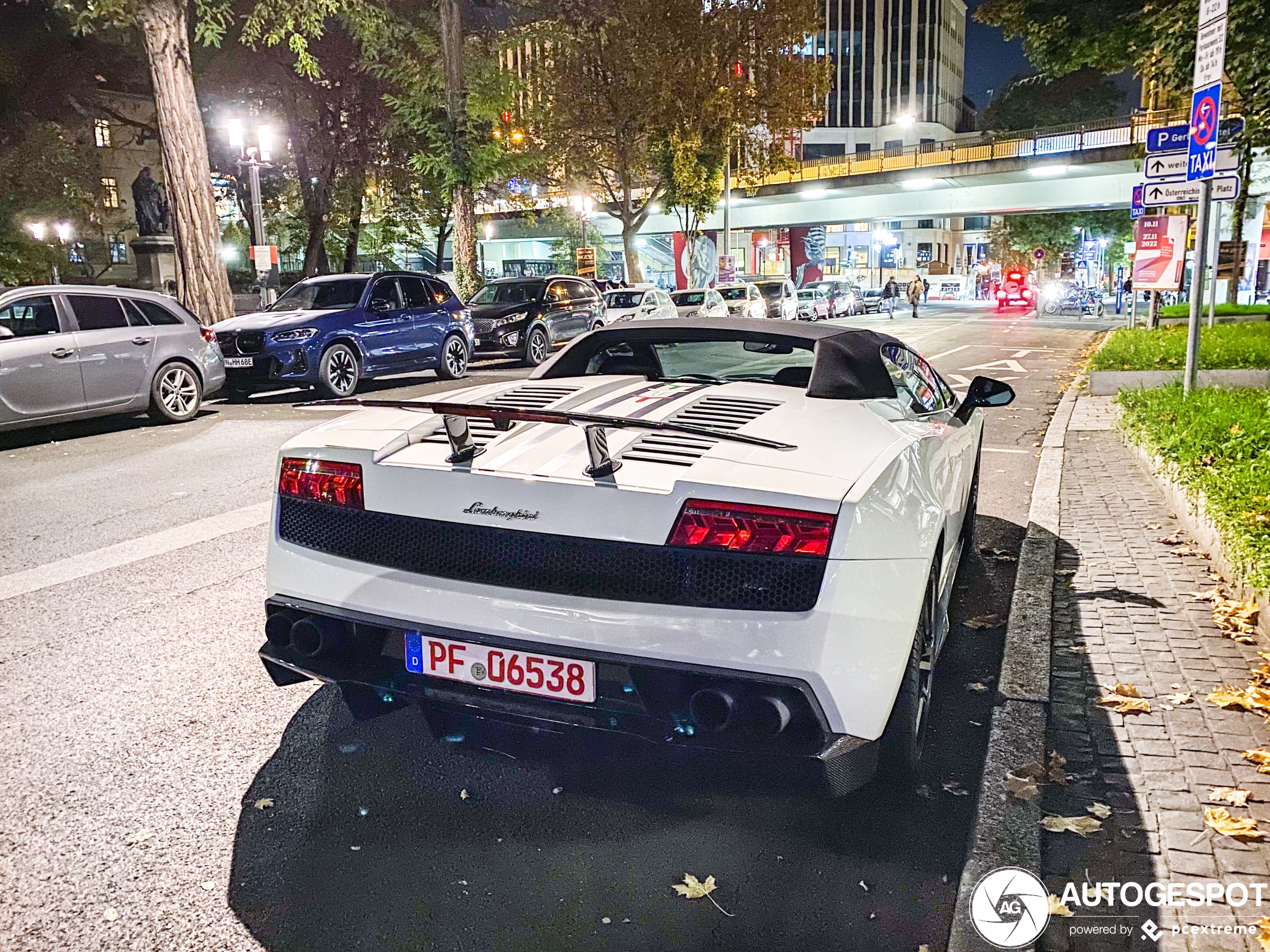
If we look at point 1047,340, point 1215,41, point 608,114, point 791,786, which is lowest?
point 1047,340

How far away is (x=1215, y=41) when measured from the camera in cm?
827

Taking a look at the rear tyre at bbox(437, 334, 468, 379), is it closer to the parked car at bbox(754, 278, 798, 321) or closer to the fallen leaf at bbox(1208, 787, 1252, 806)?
the fallen leaf at bbox(1208, 787, 1252, 806)

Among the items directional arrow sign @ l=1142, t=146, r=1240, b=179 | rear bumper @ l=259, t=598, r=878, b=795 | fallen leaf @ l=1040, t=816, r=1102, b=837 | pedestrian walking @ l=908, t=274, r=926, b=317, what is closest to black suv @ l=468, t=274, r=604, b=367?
directional arrow sign @ l=1142, t=146, r=1240, b=179

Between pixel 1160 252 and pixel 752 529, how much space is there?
16116mm

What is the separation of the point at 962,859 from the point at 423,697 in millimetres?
1589

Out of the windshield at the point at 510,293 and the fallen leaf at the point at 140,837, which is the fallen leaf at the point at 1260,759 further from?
the windshield at the point at 510,293

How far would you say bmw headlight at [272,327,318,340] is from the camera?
14.0 metres

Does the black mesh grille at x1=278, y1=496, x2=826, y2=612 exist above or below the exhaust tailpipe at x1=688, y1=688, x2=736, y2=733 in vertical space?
above

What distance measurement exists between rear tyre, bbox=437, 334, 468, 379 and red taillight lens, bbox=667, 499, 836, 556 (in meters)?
14.6

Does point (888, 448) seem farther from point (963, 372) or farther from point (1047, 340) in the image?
point (1047, 340)

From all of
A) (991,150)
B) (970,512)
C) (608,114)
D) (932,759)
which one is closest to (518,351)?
(970,512)

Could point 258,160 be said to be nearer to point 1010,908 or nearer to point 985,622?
point 985,622

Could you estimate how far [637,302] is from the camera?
23.7 meters

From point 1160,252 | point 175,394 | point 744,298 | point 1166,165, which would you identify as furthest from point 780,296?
point 175,394
